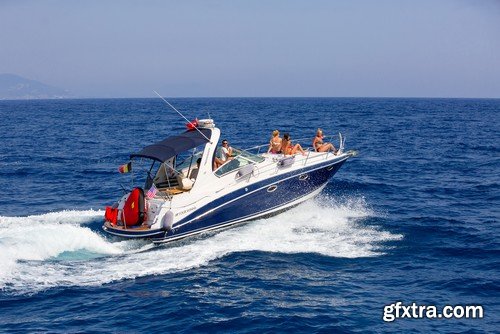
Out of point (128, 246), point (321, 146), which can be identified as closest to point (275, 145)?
point (321, 146)

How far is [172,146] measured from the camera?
17.5 metres

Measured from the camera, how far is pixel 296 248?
1633cm

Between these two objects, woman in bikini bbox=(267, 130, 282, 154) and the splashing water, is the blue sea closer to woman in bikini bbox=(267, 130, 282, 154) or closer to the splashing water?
the splashing water

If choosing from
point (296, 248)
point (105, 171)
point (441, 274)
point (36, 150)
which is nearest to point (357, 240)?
point (296, 248)

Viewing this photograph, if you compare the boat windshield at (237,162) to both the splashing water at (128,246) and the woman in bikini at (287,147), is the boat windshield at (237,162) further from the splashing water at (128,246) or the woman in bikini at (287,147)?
the splashing water at (128,246)

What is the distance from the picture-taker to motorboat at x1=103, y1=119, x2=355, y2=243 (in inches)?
658

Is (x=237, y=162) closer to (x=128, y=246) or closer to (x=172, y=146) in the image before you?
(x=172, y=146)

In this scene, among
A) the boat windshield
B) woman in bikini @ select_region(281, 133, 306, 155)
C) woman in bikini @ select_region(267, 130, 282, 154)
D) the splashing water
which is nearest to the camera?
the splashing water

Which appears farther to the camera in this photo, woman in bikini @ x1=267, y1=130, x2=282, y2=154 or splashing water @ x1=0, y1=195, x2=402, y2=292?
woman in bikini @ x1=267, y1=130, x2=282, y2=154

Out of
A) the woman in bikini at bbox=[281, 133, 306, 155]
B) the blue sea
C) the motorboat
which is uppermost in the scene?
the woman in bikini at bbox=[281, 133, 306, 155]

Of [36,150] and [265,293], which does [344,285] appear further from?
[36,150]

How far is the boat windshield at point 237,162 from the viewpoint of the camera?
59.2 ft

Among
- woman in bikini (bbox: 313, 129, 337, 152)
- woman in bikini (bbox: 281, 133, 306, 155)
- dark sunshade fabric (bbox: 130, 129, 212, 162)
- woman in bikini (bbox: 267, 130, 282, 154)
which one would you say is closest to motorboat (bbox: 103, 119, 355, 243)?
dark sunshade fabric (bbox: 130, 129, 212, 162)

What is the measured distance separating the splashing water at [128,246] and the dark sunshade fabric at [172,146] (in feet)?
8.67
